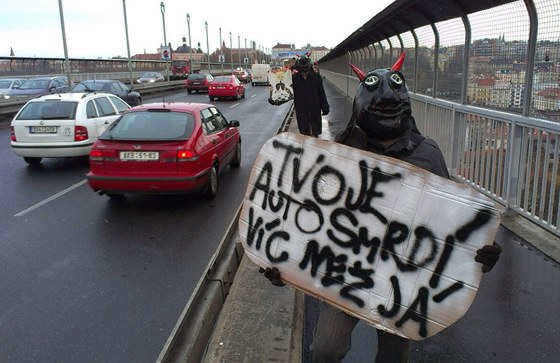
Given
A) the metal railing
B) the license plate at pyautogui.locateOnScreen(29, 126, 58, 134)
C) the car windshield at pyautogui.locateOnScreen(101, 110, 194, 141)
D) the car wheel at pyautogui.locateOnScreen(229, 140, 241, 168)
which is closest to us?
the metal railing

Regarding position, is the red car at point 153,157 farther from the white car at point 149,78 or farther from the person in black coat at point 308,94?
the white car at point 149,78

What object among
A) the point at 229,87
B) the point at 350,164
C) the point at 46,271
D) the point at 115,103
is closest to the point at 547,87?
the point at 350,164

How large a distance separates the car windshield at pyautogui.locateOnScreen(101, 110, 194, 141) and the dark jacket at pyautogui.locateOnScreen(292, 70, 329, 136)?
230 centimetres

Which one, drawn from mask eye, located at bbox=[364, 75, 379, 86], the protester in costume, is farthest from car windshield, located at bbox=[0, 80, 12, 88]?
mask eye, located at bbox=[364, 75, 379, 86]

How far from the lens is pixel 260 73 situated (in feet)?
168

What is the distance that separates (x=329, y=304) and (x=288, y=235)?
1.28 feet

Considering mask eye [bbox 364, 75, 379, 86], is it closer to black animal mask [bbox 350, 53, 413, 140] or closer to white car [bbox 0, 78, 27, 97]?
black animal mask [bbox 350, 53, 413, 140]

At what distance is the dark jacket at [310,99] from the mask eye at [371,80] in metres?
6.33

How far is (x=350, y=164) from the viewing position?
7.68 ft

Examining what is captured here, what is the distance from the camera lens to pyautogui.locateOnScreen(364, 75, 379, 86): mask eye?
2.30 metres

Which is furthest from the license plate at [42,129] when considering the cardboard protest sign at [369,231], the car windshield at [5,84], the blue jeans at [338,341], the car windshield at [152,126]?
the car windshield at [5,84]

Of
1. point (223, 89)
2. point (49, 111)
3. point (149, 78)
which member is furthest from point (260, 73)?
point (49, 111)

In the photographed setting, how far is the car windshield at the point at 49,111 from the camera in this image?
9781 millimetres

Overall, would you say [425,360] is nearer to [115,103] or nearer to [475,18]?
[475,18]
